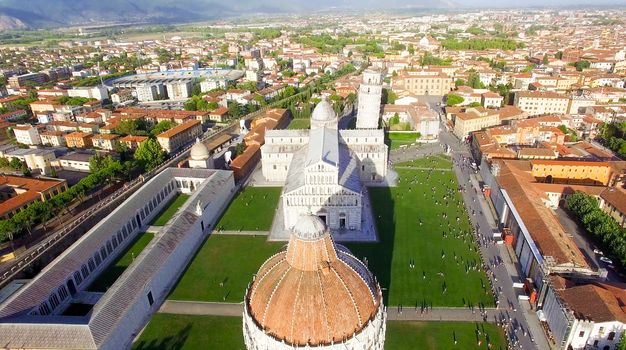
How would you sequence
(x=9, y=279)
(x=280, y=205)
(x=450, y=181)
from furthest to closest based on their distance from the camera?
(x=450, y=181), (x=280, y=205), (x=9, y=279)

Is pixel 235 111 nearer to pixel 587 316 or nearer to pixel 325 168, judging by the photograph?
pixel 325 168

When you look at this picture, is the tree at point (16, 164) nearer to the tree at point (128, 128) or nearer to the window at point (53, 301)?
the tree at point (128, 128)

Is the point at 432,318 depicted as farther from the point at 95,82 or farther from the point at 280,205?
the point at 95,82

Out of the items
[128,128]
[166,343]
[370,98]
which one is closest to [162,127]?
[128,128]

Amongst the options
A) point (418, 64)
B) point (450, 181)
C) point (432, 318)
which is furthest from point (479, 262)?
point (418, 64)

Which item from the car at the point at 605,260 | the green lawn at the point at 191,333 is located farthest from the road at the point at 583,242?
the green lawn at the point at 191,333

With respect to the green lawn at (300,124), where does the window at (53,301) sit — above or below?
above

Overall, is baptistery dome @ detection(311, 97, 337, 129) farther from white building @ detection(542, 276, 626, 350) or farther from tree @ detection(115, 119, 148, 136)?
white building @ detection(542, 276, 626, 350)
